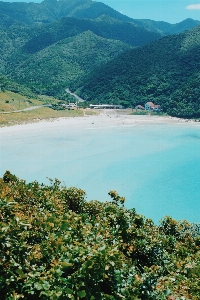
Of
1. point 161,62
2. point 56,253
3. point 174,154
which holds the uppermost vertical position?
point 161,62

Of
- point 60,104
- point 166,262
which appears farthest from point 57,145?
point 166,262

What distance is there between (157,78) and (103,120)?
4073 centimetres

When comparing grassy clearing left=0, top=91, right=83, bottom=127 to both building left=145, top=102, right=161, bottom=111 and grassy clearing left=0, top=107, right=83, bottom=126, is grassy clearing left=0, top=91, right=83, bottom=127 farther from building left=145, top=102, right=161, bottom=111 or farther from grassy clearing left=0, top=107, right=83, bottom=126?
building left=145, top=102, right=161, bottom=111

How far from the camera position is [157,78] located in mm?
113250

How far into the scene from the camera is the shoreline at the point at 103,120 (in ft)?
235

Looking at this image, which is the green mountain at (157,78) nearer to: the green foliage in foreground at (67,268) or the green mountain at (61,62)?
the green mountain at (61,62)

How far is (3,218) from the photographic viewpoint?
6.36 m

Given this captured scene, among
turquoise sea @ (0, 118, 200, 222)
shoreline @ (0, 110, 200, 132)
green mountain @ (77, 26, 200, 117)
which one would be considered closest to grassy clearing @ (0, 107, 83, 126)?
shoreline @ (0, 110, 200, 132)

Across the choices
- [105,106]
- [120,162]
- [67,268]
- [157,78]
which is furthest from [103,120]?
[67,268]

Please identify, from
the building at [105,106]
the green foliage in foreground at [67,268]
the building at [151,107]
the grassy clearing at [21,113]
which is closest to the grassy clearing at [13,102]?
the grassy clearing at [21,113]

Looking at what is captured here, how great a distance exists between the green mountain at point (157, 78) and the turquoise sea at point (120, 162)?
25.7 metres

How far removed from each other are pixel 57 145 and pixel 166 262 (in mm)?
48441

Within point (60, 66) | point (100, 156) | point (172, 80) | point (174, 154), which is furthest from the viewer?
point (60, 66)

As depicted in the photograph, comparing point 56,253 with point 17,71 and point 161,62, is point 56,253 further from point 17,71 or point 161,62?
point 17,71
